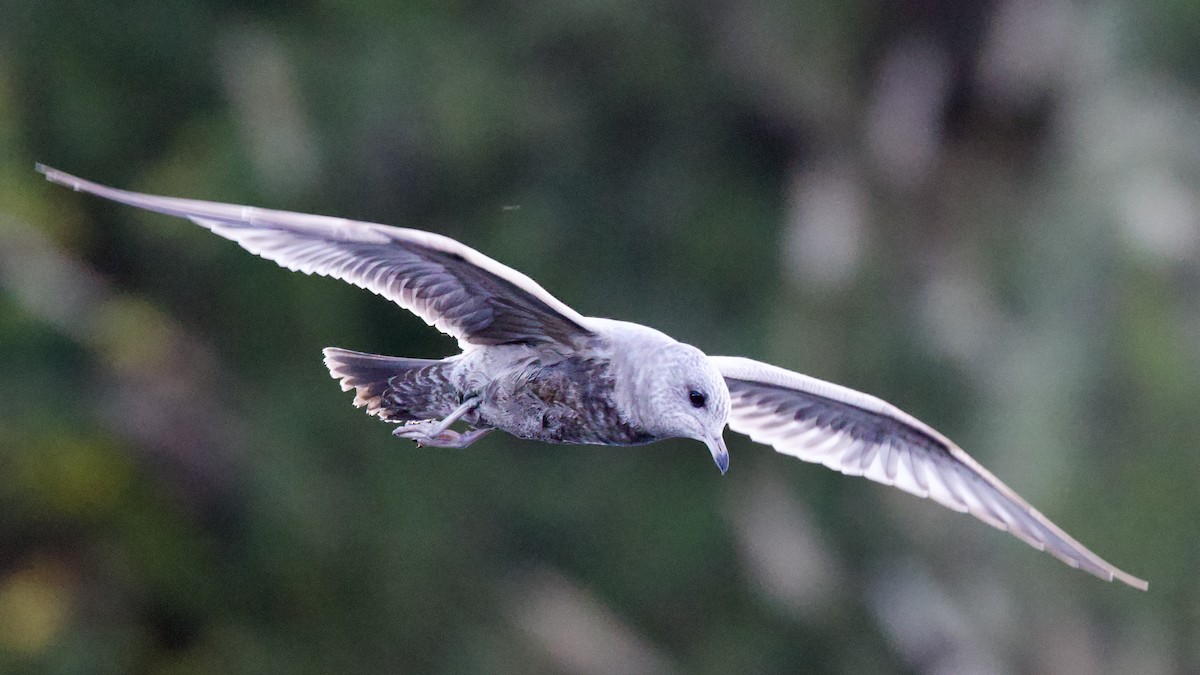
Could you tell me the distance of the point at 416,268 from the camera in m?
3.16

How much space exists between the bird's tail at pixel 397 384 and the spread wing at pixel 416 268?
132 millimetres

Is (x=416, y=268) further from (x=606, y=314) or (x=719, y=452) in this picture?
(x=606, y=314)

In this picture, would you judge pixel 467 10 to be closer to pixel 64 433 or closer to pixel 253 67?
pixel 253 67

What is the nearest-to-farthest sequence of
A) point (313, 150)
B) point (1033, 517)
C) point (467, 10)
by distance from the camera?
point (1033, 517) → point (313, 150) → point (467, 10)

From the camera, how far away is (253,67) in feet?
24.0

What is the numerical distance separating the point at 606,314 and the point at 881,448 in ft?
10.3

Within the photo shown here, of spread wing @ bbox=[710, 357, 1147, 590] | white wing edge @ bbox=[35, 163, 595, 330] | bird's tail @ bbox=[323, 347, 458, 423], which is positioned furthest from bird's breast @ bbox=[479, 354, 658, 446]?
spread wing @ bbox=[710, 357, 1147, 590]

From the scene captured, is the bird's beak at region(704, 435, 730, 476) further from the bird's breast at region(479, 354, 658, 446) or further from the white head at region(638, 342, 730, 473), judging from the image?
the bird's breast at region(479, 354, 658, 446)

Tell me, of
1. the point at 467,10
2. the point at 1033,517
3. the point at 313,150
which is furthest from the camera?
the point at 467,10

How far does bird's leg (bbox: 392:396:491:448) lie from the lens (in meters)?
3.19

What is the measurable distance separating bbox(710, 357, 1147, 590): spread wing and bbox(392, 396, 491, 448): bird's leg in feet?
2.64

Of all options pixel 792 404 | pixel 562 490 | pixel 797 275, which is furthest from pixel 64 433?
pixel 792 404

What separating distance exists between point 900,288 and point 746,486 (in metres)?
1.18

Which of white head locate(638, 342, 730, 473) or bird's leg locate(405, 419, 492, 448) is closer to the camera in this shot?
white head locate(638, 342, 730, 473)
